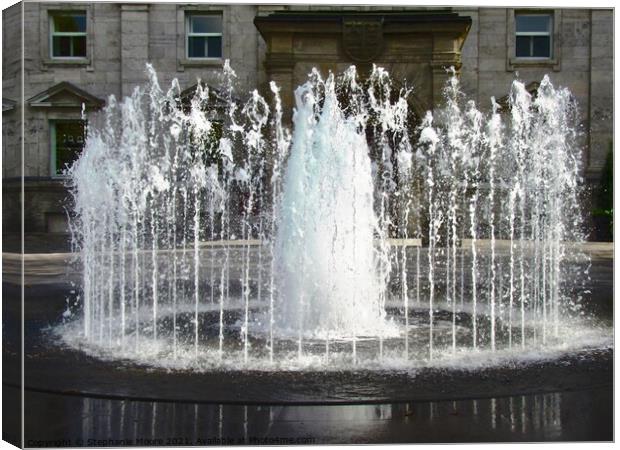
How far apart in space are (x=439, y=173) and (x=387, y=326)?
278cm

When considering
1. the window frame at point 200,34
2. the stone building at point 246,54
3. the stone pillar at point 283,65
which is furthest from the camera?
the stone pillar at point 283,65

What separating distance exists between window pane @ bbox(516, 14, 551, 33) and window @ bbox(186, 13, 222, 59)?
2.07m

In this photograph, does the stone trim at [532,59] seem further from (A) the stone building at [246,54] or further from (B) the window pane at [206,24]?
(B) the window pane at [206,24]

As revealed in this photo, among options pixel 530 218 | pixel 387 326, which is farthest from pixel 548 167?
pixel 387 326

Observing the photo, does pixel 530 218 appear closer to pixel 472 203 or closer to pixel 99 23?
pixel 472 203

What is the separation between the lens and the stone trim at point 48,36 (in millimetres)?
5367

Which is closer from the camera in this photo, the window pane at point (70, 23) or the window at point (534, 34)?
the window pane at point (70, 23)

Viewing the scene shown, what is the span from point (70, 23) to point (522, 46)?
10.6 feet

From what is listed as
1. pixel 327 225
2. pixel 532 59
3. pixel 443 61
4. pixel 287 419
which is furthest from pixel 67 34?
pixel 532 59

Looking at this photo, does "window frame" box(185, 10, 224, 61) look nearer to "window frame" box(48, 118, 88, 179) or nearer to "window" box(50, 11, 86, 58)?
"window" box(50, 11, 86, 58)

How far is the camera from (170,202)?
8.70 meters

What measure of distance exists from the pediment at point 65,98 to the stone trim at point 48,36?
0.52ft

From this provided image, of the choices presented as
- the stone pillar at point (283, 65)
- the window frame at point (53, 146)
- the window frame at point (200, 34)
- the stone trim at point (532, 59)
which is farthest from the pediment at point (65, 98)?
the stone trim at point (532, 59)

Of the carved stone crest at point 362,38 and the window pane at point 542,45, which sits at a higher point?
the carved stone crest at point 362,38
